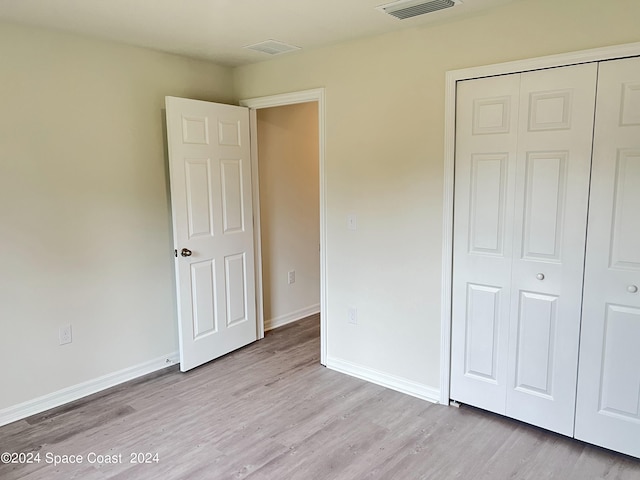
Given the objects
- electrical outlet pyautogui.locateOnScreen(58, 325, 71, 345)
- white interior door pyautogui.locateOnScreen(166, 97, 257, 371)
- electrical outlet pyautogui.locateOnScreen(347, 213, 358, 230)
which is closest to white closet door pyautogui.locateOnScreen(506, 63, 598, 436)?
electrical outlet pyautogui.locateOnScreen(347, 213, 358, 230)

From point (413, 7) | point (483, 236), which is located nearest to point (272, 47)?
point (413, 7)

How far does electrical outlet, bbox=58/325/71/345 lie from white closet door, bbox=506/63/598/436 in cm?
279

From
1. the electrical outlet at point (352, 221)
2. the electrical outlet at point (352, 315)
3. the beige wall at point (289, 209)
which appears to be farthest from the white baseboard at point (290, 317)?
the electrical outlet at point (352, 221)

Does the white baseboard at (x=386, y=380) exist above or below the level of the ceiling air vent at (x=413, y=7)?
below

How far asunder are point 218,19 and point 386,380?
256 centimetres

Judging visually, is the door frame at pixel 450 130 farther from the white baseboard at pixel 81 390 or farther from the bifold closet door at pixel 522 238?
the white baseboard at pixel 81 390

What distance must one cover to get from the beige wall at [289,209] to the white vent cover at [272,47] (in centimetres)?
85

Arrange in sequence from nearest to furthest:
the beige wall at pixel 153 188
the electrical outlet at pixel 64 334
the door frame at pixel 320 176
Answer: the beige wall at pixel 153 188 < the electrical outlet at pixel 64 334 < the door frame at pixel 320 176

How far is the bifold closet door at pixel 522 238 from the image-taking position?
91.4 inches

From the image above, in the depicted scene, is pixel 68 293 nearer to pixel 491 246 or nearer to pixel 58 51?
A: pixel 58 51

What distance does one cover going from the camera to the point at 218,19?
102 inches

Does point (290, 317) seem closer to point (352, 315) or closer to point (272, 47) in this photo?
point (352, 315)

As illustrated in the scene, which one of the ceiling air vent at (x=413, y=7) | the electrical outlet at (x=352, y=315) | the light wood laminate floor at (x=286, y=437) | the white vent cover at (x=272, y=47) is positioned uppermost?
the white vent cover at (x=272, y=47)

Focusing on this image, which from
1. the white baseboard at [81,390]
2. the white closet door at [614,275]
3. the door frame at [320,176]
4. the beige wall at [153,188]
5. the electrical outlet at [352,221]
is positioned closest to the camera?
the white closet door at [614,275]
